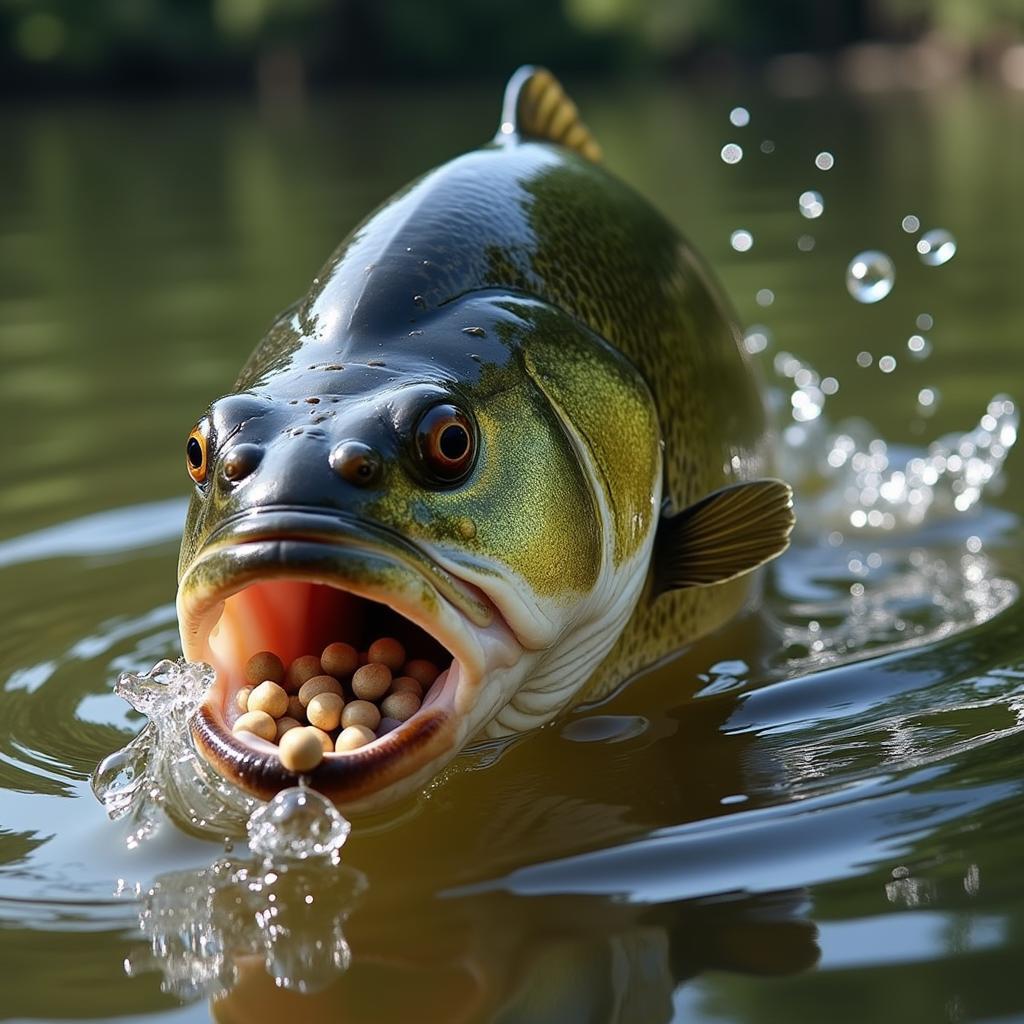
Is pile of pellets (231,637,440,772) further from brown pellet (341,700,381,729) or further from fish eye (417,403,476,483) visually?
fish eye (417,403,476,483)

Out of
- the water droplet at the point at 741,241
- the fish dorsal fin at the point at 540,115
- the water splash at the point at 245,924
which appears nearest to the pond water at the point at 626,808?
the water splash at the point at 245,924

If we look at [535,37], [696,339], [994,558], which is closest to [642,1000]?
[696,339]

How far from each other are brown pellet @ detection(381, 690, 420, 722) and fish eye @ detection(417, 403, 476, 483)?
0.37 meters

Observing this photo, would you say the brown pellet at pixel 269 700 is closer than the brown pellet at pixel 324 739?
No

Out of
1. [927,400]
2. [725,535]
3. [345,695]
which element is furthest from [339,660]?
[927,400]

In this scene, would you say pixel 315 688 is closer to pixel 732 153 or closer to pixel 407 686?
pixel 407 686

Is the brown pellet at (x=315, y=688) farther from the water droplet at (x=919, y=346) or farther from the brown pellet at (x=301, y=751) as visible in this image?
the water droplet at (x=919, y=346)

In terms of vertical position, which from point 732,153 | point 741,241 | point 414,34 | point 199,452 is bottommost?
point 199,452

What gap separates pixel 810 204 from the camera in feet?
42.6

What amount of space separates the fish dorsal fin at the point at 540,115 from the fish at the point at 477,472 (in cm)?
16

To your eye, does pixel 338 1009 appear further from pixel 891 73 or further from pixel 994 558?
pixel 891 73

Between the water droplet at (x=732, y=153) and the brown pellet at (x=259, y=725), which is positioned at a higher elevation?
the water droplet at (x=732, y=153)

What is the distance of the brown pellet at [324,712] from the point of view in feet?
9.84

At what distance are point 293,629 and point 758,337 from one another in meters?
5.42
